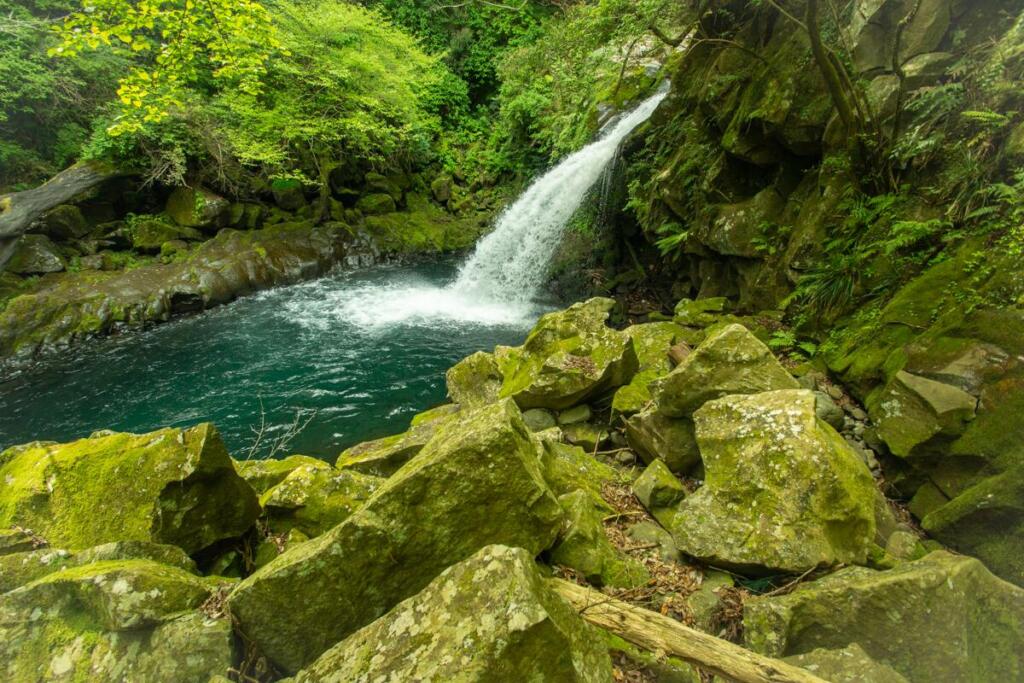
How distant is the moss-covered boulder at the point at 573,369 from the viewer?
5855 millimetres

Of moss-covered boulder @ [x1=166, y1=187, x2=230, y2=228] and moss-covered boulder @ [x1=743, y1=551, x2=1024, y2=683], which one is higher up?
moss-covered boulder @ [x1=166, y1=187, x2=230, y2=228]

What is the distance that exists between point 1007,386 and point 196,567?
253 inches

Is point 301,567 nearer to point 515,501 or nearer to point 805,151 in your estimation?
point 515,501

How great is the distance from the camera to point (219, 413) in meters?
8.46

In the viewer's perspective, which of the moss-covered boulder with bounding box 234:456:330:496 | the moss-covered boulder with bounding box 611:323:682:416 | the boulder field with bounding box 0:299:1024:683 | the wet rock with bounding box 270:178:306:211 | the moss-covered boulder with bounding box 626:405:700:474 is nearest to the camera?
the boulder field with bounding box 0:299:1024:683

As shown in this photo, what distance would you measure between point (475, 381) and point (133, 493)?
5021 mm

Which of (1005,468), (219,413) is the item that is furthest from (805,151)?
(219,413)

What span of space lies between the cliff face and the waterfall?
3752 mm

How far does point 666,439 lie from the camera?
4.54m

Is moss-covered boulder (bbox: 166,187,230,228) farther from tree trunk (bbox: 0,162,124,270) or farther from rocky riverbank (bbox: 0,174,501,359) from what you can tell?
tree trunk (bbox: 0,162,124,270)

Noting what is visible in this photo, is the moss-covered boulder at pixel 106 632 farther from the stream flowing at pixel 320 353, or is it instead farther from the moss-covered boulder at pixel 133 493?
the stream flowing at pixel 320 353

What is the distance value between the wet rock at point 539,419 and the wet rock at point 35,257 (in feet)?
45.8

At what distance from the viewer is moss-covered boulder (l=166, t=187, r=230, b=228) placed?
14.5 meters

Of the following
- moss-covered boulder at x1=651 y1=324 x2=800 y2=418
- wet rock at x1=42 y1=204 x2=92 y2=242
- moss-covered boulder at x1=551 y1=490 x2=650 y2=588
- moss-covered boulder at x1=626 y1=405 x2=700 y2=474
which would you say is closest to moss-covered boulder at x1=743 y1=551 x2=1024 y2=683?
moss-covered boulder at x1=551 y1=490 x2=650 y2=588
